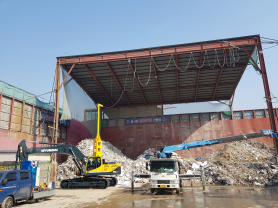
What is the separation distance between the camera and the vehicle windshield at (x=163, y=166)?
12852mm

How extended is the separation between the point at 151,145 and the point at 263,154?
1463 centimetres

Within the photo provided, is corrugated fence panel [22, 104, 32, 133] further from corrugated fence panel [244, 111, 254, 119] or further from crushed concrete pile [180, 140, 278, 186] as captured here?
corrugated fence panel [244, 111, 254, 119]

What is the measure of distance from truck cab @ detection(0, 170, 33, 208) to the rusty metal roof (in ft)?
49.1

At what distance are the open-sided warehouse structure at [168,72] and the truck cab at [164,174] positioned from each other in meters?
11.5

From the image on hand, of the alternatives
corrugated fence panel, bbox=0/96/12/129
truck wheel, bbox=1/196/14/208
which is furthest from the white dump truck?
corrugated fence panel, bbox=0/96/12/129

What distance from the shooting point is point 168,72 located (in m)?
26.2

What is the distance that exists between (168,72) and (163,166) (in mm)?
15384

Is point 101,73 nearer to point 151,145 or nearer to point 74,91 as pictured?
point 74,91

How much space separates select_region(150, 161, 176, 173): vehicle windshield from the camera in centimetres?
1285

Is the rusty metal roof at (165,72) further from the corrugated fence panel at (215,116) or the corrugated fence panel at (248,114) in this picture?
the corrugated fence panel at (248,114)

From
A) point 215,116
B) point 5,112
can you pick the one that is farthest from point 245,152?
point 5,112

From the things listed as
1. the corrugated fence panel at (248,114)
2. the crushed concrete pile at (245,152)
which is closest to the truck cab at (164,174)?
the crushed concrete pile at (245,152)

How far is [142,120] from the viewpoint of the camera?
33688 millimetres

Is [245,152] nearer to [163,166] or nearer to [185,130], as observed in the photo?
[185,130]
